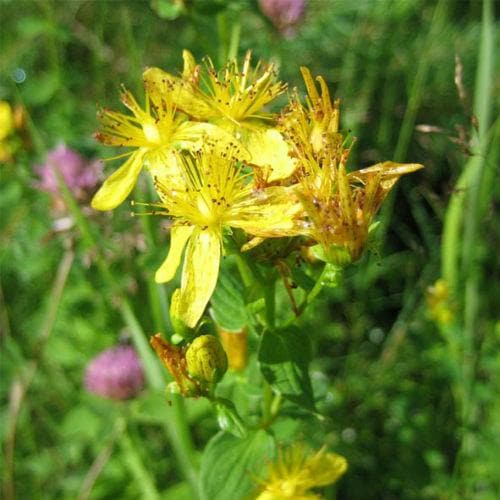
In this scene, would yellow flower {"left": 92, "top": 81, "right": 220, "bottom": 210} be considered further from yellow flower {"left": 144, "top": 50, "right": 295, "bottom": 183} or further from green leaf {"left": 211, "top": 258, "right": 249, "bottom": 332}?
green leaf {"left": 211, "top": 258, "right": 249, "bottom": 332}

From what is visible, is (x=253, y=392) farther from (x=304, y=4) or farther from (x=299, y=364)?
(x=304, y=4)

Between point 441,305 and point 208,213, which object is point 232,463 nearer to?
point 208,213

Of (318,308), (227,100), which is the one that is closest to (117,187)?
(227,100)

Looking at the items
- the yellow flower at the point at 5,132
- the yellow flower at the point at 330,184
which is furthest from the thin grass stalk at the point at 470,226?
the yellow flower at the point at 5,132

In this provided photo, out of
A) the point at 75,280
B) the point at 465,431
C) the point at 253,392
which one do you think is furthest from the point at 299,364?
the point at 75,280

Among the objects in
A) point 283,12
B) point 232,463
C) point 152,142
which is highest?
point 283,12

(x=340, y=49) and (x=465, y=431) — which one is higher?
(x=340, y=49)

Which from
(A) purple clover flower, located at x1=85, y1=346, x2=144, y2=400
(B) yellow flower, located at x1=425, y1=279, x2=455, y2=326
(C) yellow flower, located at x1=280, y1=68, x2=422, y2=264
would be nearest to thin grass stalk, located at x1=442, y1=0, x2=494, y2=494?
(B) yellow flower, located at x1=425, y1=279, x2=455, y2=326
